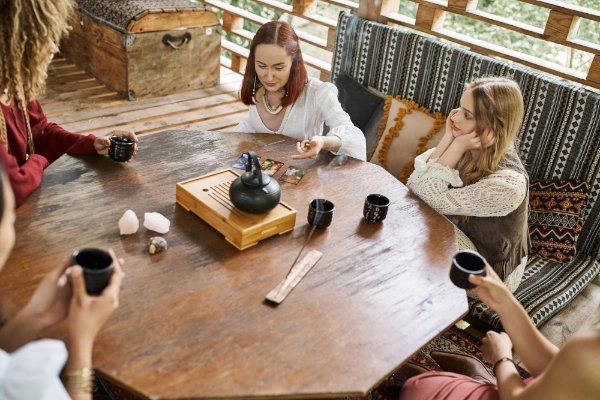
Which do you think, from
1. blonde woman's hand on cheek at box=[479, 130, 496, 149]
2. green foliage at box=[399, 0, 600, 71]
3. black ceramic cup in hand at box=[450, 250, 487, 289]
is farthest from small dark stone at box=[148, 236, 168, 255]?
green foliage at box=[399, 0, 600, 71]

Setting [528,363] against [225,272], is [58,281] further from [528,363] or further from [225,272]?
[528,363]

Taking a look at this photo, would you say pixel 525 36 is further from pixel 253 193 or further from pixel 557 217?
pixel 253 193

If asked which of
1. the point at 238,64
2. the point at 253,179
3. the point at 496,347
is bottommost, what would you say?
the point at 238,64

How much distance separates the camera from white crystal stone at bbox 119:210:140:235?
1672mm

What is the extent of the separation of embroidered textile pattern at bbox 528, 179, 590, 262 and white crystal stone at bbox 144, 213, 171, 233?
183 centimetres

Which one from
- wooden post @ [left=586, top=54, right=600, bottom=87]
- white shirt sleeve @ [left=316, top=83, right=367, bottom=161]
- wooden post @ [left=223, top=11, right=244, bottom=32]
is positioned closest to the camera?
white shirt sleeve @ [left=316, top=83, right=367, bottom=161]

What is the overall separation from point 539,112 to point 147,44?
9.63 ft

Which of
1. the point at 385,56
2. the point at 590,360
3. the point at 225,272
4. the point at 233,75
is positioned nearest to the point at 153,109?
the point at 233,75

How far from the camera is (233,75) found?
5.15 metres

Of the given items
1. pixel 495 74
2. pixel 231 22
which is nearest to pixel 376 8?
pixel 495 74

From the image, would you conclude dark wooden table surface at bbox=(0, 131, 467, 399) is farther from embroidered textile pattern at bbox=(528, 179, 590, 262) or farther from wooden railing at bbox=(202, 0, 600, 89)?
wooden railing at bbox=(202, 0, 600, 89)

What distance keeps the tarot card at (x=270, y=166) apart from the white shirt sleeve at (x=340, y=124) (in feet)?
1.03

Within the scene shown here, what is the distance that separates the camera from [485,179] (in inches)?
86.4

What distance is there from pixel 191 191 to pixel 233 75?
139 inches
